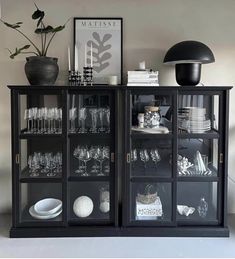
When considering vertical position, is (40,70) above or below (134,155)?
above

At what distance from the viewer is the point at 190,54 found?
9.08 ft

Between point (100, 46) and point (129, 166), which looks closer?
point (129, 166)

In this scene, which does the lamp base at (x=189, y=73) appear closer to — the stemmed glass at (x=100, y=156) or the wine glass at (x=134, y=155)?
the wine glass at (x=134, y=155)

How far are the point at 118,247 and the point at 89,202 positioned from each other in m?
0.48

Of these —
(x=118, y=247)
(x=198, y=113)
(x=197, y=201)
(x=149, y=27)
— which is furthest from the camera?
(x=149, y=27)

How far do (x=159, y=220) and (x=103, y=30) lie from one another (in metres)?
1.75

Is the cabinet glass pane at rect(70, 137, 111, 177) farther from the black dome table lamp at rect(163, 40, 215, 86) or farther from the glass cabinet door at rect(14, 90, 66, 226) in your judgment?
the black dome table lamp at rect(163, 40, 215, 86)

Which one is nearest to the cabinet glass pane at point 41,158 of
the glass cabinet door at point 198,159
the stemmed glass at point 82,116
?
the stemmed glass at point 82,116

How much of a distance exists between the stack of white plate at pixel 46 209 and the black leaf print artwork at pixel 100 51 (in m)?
1.24

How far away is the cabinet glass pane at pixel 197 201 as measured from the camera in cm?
290

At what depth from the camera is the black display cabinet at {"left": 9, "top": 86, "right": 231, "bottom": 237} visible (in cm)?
280

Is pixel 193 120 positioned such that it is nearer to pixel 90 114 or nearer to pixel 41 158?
pixel 90 114

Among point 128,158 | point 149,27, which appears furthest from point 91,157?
point 149,27

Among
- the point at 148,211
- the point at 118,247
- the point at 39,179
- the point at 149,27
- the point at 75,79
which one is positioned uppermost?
the point at 149,27
